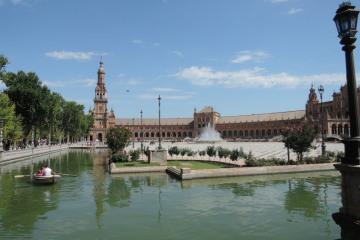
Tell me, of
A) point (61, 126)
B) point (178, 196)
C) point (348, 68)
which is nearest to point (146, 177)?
point (178, 196)

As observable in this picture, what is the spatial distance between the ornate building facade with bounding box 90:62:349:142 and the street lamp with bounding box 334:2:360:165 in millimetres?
87747

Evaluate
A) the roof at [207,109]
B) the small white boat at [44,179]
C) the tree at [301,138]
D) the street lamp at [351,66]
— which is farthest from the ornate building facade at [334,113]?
the street lamp at [351,66]

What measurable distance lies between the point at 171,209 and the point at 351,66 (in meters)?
10.9

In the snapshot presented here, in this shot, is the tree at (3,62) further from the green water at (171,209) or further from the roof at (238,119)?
the roof at (238,119)

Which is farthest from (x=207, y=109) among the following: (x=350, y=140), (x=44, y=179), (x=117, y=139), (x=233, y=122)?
(x=350, y=140)

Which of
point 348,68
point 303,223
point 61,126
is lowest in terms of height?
point 303,223

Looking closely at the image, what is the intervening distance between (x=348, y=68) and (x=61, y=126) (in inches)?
Answer: 4009

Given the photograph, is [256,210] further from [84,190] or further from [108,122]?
[108,122]

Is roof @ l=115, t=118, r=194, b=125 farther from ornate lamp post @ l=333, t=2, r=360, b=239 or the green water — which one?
ornate lamp post @ l=333, t=2, r=360, b=239

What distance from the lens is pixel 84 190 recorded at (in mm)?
21609

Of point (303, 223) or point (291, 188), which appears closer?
point (303, 223)

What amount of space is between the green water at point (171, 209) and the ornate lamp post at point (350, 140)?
4774mm

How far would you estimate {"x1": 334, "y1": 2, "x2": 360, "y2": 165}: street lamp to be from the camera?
25.3 ft

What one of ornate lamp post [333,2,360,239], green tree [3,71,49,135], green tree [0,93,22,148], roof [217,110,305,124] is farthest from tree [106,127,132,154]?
roof [217,110,305,124]
